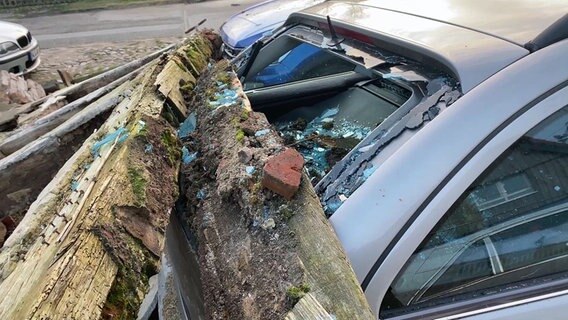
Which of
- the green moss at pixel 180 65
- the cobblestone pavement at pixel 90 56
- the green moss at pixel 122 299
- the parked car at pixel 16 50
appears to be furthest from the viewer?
the cobblestone pavement at pixel 90 56

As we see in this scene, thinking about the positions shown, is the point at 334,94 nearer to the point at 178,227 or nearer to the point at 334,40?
the point at 334,40

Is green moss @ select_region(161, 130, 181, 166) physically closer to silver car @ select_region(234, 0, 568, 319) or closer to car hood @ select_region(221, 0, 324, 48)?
silver car @ select_region(234, 0, 568, 319)

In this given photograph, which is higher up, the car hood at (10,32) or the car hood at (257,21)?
the car hood at (257,21)

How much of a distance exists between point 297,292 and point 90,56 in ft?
30.0

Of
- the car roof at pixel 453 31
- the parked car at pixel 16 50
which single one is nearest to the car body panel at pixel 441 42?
the car roof at pixel 453 31

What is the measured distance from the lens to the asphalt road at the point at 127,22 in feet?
35.7

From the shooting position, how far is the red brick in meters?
1.50

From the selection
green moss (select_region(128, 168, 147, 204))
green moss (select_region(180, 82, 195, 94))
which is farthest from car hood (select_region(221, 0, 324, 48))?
green moss (select_region(128, 168, 147, 204))

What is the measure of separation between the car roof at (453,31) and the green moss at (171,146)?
0.90 meters

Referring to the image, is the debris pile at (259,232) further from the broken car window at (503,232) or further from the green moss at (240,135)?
the broken car window at (503,232)

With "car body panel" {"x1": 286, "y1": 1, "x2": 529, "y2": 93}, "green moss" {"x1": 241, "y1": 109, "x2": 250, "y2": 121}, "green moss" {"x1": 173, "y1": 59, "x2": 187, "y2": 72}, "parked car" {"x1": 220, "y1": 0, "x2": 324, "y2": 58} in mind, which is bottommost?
"green moss" {"x1": 241, "y1": 109, "x2": 250, "y2": 121}

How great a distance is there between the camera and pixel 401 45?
195cm

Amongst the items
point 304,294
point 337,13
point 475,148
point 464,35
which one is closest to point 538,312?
point 475,148

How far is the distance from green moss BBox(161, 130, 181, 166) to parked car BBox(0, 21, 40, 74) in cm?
589
